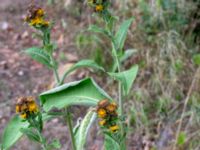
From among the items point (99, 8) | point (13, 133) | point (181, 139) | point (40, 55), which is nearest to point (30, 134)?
point (13, 133)

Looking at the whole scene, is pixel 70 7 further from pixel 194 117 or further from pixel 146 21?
pixel 194 117

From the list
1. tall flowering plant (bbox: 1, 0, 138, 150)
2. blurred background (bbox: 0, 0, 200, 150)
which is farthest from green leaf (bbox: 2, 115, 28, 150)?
blurred background (bbox: 0, 0, 200, 150)

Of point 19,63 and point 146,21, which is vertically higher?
point 146,21

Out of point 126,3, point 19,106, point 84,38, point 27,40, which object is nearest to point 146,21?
point 126,3

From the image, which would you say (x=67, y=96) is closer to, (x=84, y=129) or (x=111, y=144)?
(x=84, y=129)

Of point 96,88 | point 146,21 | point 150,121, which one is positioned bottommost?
point 150,121

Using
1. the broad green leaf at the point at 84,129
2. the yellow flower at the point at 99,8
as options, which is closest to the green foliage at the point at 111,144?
the broad green leaf at the point at 84,129
